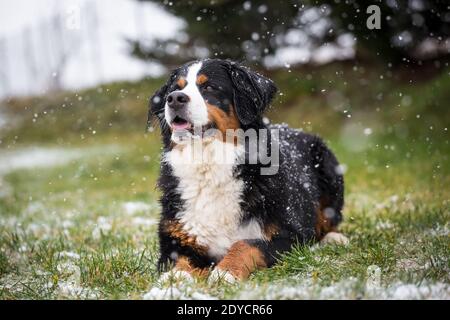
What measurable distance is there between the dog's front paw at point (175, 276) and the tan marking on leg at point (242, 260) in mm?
216

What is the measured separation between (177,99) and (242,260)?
1.21 meters

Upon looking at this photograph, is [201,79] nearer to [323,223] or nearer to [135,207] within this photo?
[323,223]

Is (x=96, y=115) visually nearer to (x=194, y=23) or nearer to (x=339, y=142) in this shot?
(x=194, y=23)

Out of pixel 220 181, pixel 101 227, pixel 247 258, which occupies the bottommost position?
pixel 101 227

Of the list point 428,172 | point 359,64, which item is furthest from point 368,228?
point 359,64

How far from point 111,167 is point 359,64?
7270 millimetres

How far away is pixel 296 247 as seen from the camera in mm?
4055

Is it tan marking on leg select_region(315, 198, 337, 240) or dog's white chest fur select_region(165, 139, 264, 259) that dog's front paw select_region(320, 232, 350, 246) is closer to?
tan marking on leg select_region(315, 198, 337, 240)

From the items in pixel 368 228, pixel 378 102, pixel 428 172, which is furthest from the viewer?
pixel 378 102

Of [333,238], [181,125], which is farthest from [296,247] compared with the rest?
[181,125]

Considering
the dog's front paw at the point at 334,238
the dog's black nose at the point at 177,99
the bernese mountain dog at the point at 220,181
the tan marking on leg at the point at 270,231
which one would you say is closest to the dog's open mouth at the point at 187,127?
→ the bernese mountain dog at the point at 220,181

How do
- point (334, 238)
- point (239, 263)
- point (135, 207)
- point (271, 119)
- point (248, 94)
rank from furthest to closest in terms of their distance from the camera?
point (271, 119)
point (135, 207)
point (334, 238)
point (248, 94)
point (239, 263)

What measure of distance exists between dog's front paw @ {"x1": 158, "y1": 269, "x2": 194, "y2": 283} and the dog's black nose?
3.79ft

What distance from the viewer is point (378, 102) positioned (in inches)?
537
